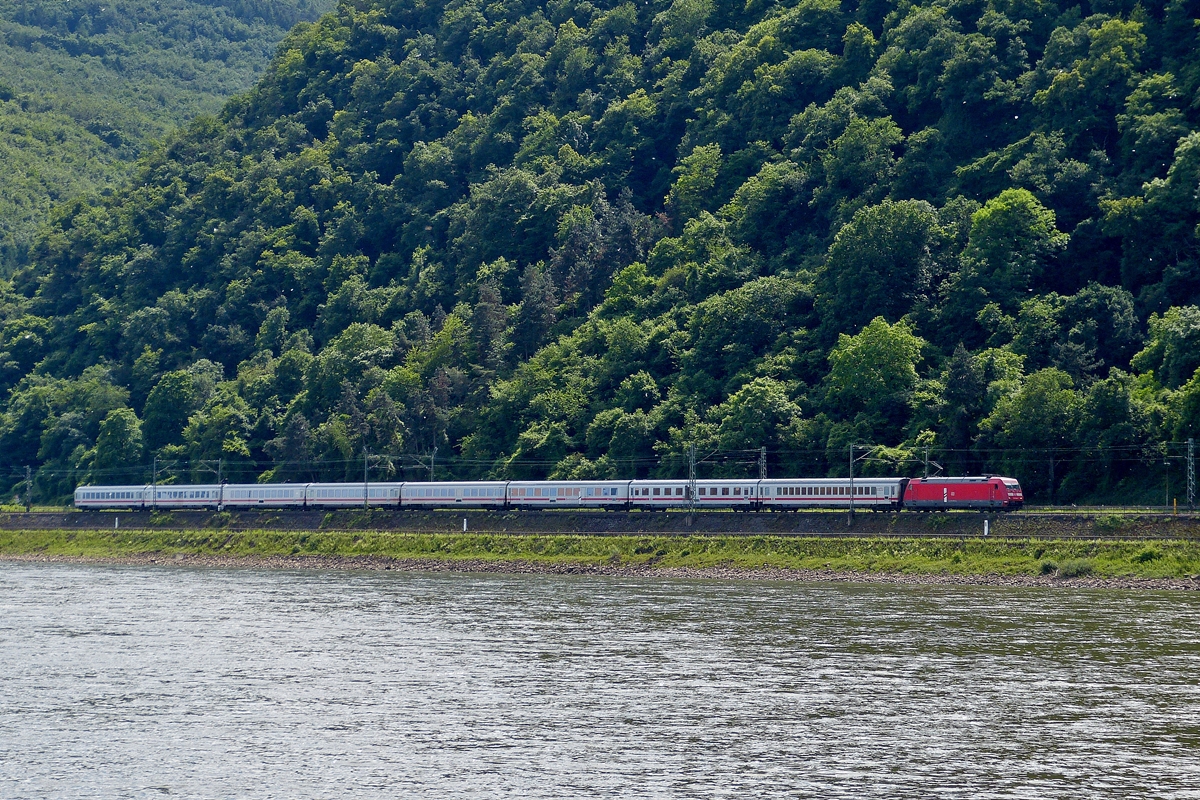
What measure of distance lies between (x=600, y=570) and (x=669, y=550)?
3724 mm

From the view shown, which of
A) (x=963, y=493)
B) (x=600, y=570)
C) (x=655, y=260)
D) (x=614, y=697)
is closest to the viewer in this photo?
(x=614, y=697)

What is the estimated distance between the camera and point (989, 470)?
268 feet

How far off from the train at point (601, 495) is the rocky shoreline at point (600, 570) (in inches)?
357

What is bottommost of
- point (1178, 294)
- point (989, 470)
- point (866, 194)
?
point (989, 470)

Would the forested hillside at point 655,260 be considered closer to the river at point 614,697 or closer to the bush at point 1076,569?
the bush at point 1076,569

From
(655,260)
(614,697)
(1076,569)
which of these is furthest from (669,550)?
(655,260)

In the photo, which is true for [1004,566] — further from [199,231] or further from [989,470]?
[199,231]

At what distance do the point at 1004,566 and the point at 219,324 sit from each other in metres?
100

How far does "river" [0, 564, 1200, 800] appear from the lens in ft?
97.1

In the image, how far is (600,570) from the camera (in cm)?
7388

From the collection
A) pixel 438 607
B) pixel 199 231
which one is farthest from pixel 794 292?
pixel 199 231

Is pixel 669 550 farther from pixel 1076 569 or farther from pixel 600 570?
pixel 1076 569

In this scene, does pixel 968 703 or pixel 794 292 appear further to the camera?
pixel 794 292

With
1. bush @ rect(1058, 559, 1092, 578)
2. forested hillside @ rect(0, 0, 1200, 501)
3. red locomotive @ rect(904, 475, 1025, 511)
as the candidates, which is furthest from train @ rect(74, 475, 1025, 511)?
bush @ rect(1058, 559, 1092, 578)
